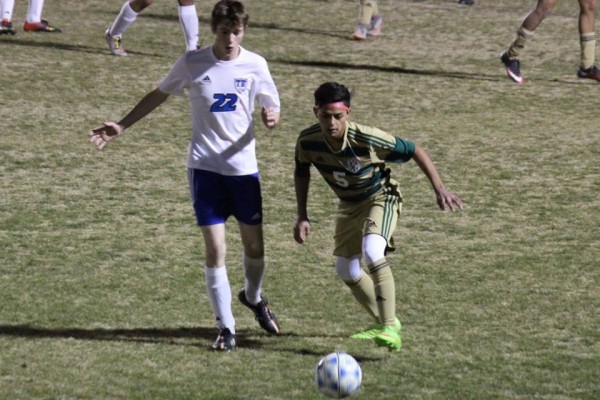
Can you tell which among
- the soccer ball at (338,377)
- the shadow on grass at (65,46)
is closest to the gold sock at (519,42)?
the shadow on grass at (65,46)

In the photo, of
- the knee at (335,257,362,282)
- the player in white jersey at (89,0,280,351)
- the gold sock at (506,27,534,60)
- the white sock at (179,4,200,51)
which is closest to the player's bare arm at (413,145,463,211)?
the knee at (335,257,362,282)

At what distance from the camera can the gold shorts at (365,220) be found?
845cm

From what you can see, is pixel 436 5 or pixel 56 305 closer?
pixel 56 305

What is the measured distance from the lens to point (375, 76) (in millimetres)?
17328

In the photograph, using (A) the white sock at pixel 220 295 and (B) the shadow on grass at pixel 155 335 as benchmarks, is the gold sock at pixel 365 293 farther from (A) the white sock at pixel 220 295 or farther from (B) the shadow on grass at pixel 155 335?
(A) the white sock at pixel 220 295

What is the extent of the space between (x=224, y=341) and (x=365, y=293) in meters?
1.00

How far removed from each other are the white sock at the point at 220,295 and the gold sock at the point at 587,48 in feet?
30.9

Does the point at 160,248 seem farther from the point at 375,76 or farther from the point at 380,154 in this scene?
the point at 375,76

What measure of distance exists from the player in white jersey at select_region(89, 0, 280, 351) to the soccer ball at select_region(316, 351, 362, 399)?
122cm

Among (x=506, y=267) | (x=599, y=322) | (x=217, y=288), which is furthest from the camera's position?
(x=506, y=267)

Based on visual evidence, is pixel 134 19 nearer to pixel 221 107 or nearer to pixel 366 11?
pixel 366 11

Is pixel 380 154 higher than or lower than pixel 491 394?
higher

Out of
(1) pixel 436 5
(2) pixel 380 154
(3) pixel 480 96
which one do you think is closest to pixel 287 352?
(2) pixel 380 154

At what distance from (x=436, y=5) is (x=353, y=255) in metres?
15.0
